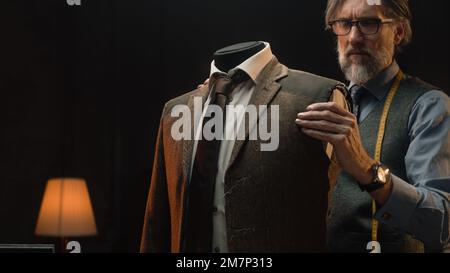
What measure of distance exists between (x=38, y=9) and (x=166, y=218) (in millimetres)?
912

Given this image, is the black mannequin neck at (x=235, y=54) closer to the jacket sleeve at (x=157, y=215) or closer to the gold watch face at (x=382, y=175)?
the jacket sleeve at (x=157, y=215)

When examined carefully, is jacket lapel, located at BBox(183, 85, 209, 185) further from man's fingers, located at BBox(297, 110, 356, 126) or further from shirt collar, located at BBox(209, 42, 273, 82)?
man's fingers, located at BBox(297, 110, 356, 126)

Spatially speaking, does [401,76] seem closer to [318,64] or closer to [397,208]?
[318,64]

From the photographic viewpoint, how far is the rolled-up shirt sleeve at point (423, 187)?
82.0 inches

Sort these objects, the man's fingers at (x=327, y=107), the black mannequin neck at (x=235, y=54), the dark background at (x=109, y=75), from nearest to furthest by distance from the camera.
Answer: the man's fingers at (x=327, y=107) < the black mannequin neck at (x=235, y=54) < the dark background at (x=109, y=75)

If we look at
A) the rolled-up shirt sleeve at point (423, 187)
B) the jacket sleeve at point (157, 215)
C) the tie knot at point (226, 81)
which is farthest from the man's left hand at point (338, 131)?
the jacket sleeve at point (157, 215)

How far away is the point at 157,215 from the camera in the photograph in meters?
2.20

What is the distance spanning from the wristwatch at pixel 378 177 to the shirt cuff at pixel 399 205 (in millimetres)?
24

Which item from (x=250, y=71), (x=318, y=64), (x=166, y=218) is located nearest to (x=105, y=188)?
(x=166, y=218)

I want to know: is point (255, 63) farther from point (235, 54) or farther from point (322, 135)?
point (322, 135)

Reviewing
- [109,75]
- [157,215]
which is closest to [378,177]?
[157,215]

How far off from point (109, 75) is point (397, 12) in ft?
3.37

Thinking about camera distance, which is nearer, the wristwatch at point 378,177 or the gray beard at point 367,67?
the wristwatch at point 378,177

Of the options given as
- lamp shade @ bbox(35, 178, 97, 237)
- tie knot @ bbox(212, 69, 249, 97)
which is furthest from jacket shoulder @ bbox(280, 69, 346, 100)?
lamp shade @ bbox(35, 178, 97, 237)
